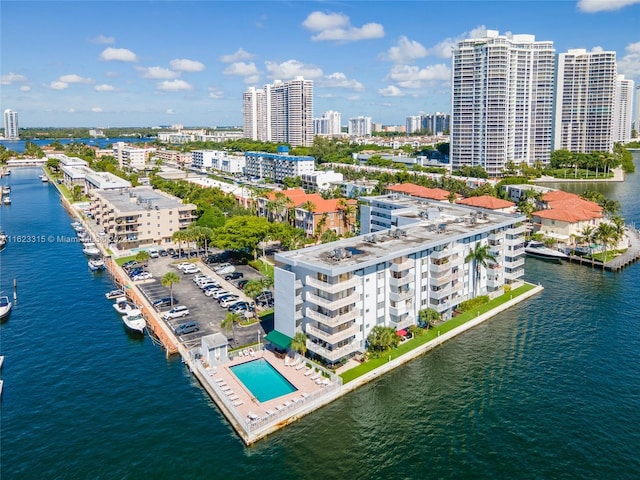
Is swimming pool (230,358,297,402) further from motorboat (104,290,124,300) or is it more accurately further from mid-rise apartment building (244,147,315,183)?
mid-rise apartment building (244,147,315,183)

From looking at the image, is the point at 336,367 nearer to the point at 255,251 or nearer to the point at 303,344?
the point at 303,344

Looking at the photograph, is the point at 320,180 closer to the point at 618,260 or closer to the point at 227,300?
the point at 618,260

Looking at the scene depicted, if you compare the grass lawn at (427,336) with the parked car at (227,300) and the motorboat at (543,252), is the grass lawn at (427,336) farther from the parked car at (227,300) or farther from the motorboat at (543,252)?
the parked car at (227,300)

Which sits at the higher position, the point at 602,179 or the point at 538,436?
the point at 602,179

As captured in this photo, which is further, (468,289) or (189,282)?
(189,282)

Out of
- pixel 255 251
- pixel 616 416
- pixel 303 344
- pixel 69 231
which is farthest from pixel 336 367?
pixel 69 231

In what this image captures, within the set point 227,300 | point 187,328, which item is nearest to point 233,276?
point 227,300
